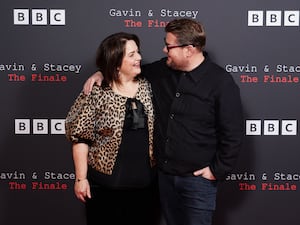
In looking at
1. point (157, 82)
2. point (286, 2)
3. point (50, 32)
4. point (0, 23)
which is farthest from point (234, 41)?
point (0, 23)

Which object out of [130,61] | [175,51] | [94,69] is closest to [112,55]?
[130,61]

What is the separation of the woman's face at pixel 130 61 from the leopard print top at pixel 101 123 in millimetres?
99

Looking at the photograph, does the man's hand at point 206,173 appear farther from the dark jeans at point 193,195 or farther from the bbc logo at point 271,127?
the bbc logo at point 271,127

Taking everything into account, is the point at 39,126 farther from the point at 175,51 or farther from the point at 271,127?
the point at 271,127

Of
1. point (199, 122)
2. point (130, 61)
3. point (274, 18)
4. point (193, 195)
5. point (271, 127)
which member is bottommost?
point (193, 195)

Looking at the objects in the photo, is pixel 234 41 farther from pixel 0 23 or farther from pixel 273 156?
pixel 0 23

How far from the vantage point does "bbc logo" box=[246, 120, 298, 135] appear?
2387 mm

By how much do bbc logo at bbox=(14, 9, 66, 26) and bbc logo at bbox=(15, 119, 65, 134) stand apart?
503 mm

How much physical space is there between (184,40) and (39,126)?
102 cm

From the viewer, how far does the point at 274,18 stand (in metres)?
2.31

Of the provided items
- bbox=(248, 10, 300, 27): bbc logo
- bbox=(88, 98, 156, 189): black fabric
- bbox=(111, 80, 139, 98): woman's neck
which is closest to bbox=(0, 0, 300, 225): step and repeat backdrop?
bbox=(248, 10, 300, 27): bbc logo

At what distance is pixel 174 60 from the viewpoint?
5.95 feet

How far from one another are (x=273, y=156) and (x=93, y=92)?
1.11 m

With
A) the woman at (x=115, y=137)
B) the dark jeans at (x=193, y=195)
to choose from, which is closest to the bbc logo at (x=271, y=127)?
the dark jeans at (x=193, y=195)
